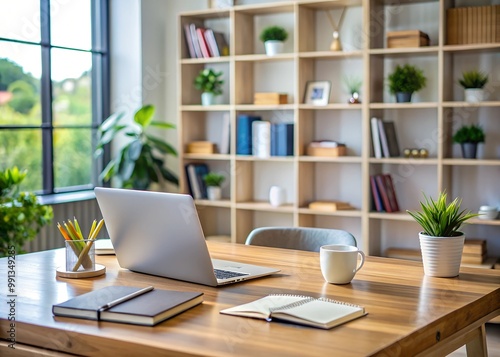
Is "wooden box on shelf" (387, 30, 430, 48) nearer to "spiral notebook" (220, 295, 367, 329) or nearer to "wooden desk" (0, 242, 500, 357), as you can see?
"wooden desk" (0, 242, 500, 357)

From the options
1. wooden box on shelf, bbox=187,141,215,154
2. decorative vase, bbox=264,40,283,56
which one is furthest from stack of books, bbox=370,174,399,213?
wooden box on shelf, bbox=187,141,215,154

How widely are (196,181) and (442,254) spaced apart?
308cm

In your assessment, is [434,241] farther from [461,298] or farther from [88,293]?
[88,293]

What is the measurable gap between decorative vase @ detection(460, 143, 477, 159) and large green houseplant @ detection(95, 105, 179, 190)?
1913 mm

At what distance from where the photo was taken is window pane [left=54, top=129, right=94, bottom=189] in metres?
4.94

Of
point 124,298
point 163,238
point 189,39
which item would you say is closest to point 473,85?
point 189,39

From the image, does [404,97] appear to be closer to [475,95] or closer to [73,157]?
[475,95]

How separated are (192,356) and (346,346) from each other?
0.31 meters

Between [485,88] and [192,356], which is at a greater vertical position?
[485,88]

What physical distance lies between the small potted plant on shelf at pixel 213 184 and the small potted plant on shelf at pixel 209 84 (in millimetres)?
509

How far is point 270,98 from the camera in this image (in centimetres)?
468

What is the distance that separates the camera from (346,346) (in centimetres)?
144

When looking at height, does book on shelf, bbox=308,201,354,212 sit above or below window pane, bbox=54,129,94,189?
below

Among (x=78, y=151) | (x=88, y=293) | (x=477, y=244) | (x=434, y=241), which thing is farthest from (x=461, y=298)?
(x=78, y=151)
